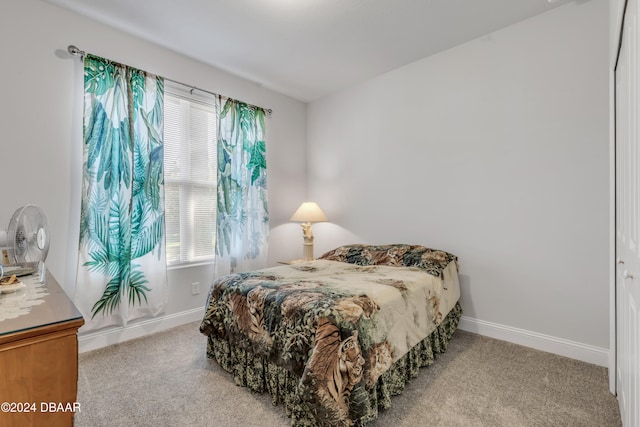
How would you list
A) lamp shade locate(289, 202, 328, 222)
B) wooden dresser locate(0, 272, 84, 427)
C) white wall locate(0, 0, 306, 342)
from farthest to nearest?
lamp shade locate(289, 202, 328, 222)
white wall locate(0, 0, 306, 342)
wooden dresser locate(0, 272, 84, 427)

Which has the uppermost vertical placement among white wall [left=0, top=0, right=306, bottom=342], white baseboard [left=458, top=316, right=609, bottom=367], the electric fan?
white wall [left=0, top=0, right=306, bottom=342]

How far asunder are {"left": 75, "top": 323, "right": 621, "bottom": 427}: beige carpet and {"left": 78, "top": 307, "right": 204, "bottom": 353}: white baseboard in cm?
10

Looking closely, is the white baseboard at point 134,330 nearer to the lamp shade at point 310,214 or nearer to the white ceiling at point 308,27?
the lamp shade at point 310,214

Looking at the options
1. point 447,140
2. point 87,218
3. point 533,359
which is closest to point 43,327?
point 87,218

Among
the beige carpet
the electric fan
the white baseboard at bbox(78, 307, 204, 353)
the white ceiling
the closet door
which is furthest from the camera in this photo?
the white baseboard at bbox(78, 307, 204, 353)

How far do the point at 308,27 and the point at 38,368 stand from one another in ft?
8.83

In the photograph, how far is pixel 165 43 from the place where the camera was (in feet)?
9.25

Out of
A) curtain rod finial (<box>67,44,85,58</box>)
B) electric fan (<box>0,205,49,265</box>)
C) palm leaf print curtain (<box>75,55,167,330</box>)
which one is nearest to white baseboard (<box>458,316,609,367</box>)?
palm leaf print curtain (<box>75,55,167,330</box>)

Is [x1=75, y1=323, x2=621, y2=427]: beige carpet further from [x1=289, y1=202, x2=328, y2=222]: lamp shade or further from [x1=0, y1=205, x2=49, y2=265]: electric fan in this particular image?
[x1=289, y1=202, x2=328, y2=222]: lamp shade

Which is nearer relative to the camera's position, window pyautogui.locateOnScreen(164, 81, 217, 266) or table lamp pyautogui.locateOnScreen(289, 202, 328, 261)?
window pyautogui.locateOnScreen(164, 81, 217, 266)

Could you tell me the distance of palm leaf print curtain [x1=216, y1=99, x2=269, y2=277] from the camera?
3221 mm

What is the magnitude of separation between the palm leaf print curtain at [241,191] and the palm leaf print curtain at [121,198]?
1.95 ft

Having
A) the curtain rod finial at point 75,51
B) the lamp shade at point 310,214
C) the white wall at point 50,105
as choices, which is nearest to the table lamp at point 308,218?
the lamp shade at point 310,214

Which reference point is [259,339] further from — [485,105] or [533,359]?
[485,105]
